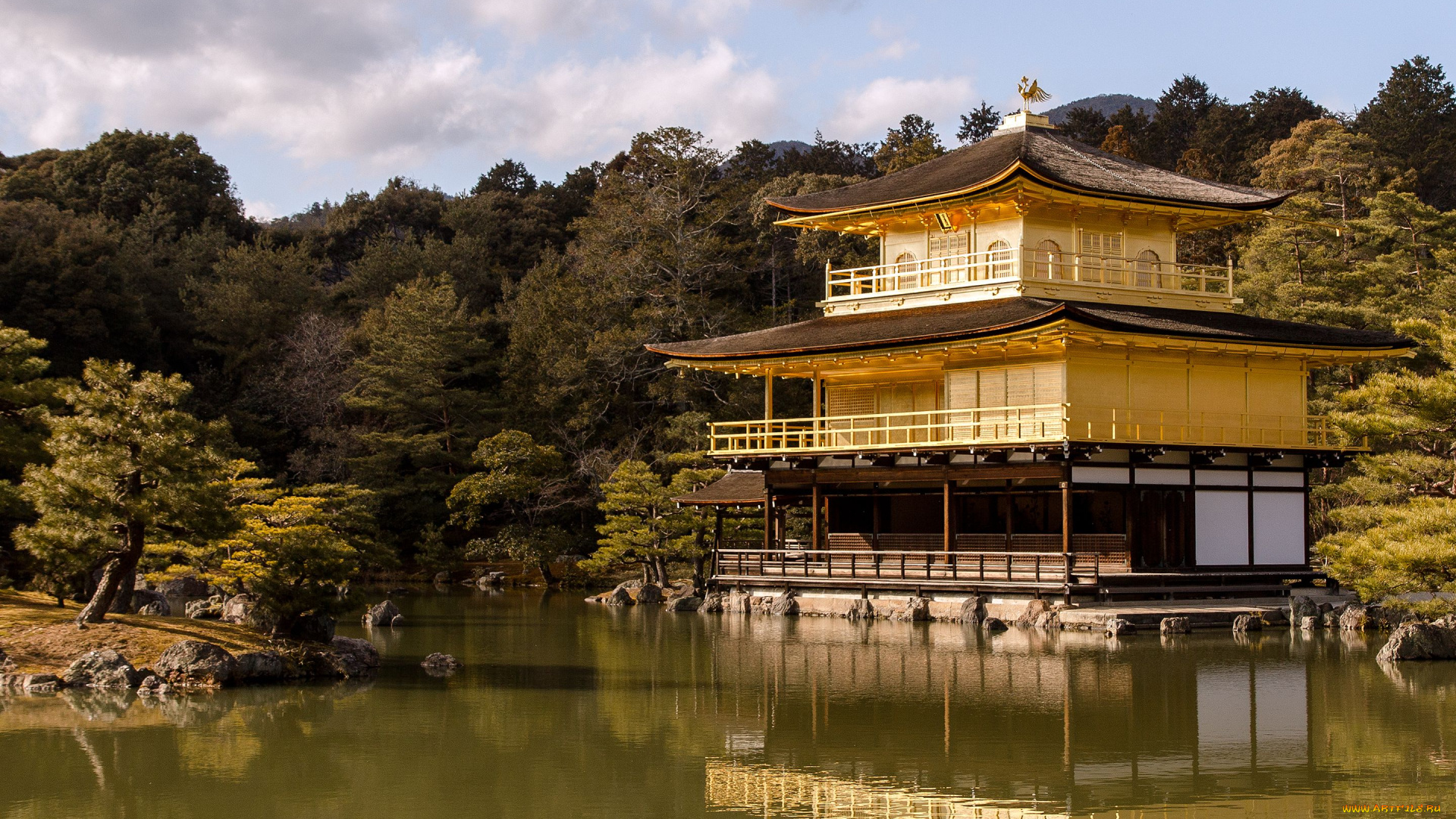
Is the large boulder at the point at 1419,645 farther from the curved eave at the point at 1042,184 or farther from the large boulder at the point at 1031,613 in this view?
the curved eave at the point at 1042,184

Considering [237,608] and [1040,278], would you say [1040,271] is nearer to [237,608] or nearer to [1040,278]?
[1040,278]

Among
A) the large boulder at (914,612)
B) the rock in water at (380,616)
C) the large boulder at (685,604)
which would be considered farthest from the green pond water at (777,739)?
the large boulder at (685,604)

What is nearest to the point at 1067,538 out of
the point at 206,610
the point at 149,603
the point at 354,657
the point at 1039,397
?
the point at 1039,397

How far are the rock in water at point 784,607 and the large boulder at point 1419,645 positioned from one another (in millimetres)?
12068

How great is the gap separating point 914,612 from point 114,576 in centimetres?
1480

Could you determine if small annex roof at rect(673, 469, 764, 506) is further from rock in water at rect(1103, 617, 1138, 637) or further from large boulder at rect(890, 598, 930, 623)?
Answer: rock in water at rect(1103, 617, 1138, 637)

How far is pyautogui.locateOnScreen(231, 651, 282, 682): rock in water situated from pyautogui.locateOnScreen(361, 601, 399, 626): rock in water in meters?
9.13

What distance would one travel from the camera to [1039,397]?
94.9ft

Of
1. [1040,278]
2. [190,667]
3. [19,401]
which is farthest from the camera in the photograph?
[1040,278]

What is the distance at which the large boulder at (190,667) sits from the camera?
17500mm

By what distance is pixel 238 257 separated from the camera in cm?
5094

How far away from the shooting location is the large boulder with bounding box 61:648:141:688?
17172 mm

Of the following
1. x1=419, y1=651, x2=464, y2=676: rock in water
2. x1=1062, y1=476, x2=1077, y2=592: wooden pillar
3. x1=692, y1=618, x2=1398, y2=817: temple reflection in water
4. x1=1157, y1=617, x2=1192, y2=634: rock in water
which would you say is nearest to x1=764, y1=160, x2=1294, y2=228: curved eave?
x1=1062, y1=476, x2=1077, y2=592: wooden pillar

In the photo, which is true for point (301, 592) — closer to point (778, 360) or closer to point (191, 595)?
point (778, 360)
